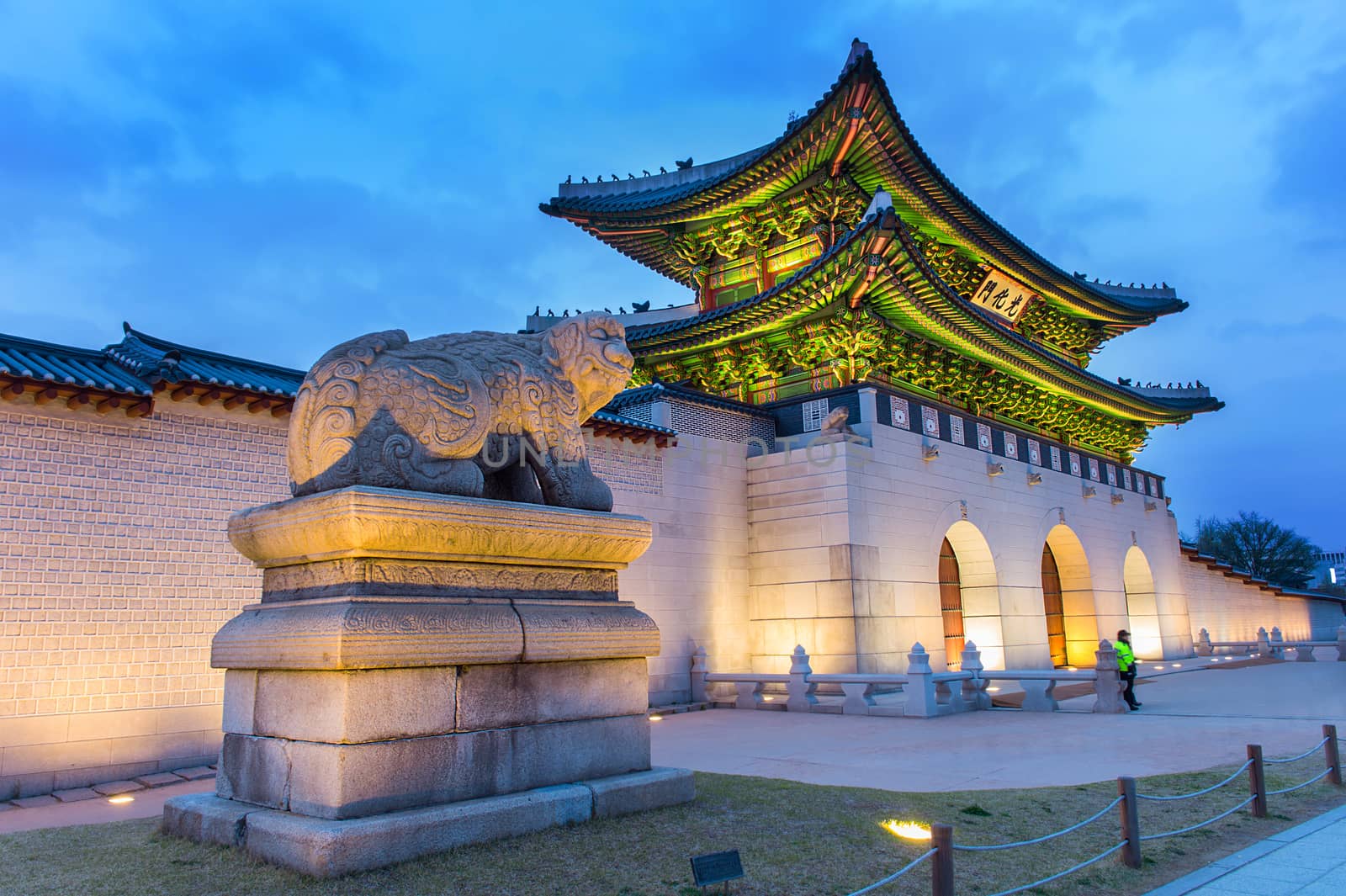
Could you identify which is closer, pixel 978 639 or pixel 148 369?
pixel 148 369

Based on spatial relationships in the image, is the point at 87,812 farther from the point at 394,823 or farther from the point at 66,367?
the point at 394,823

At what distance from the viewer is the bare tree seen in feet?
164

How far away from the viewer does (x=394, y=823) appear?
3.79m

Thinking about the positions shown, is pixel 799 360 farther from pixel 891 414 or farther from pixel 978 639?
pixel 978 639

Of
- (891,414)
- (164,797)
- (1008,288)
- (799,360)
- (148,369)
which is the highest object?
(1008,288)

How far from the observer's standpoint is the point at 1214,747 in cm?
867

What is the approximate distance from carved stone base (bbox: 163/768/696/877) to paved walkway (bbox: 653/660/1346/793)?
8.23ft

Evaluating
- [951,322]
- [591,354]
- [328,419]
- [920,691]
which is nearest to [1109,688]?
[920,691]

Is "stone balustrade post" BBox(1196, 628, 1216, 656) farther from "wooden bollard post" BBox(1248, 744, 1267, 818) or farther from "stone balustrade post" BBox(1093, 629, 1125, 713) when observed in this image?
"wooden bollard post" BBox(1248, 744, 1267, 818)

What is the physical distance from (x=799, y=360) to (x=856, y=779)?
12.0 meters

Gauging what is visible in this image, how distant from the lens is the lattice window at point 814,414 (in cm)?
1702

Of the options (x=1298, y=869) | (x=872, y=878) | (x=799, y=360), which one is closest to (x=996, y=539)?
(x=799, y=360)

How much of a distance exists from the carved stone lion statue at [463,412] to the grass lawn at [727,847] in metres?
1.81

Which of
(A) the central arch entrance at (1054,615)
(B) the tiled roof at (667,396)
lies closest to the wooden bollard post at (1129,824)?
(B) the tiled roof at (667,396)
